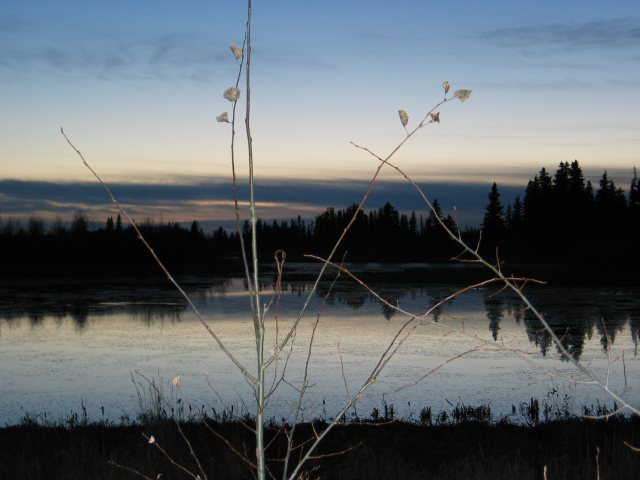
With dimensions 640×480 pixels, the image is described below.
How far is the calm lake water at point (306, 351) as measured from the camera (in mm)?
11250

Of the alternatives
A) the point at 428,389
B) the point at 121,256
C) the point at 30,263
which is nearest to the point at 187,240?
the point at 121,256

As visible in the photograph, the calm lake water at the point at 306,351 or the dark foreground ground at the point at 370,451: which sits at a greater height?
the dark foreground ground at the point at 370,451

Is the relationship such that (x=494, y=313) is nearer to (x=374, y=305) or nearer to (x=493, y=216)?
(x=374, y=305)

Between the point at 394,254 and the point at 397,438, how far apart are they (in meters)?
78.8

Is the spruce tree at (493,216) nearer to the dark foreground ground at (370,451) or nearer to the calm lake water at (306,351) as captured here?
the calm lake water at (306,351)

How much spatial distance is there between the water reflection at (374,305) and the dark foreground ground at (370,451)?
713cm

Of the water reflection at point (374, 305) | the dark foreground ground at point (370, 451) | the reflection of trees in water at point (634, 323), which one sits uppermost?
the dark foreground ground at point (370, 451)

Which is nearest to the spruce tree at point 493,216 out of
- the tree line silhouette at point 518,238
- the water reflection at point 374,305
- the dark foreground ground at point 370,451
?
the tree line silhouette at point 518,238

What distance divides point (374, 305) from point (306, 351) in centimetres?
980

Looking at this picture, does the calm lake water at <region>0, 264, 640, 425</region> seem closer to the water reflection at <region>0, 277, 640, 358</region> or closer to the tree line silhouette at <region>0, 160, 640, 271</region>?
the water reflection at <region>0, 277, 640, 358</region>

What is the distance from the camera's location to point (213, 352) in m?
16.0

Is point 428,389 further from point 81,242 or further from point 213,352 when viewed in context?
point 81,242

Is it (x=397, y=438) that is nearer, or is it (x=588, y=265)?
(x=397, y=438)

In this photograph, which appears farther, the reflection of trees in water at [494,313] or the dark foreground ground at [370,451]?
the reflection of trees in water at [494,313]
